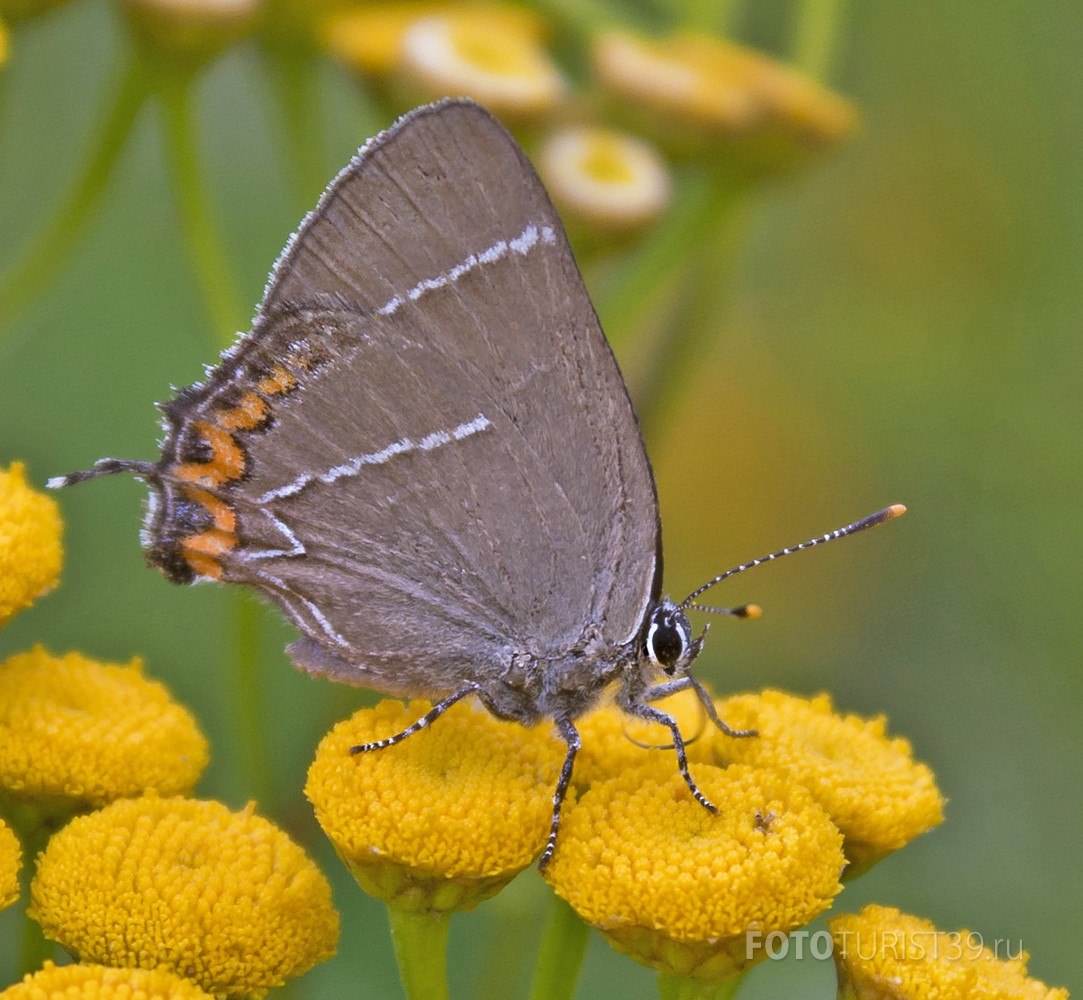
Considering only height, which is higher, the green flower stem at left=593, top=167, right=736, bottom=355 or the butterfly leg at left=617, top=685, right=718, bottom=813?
the green flower stem at left=593, top=167, right=736, bottom=355

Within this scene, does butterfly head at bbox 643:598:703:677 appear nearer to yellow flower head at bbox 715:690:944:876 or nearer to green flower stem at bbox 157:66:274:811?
yellow flower head at bbox 715:690:944:876

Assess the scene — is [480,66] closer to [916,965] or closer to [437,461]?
[437,461]

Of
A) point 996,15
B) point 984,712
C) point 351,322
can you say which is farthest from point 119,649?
point 996,15

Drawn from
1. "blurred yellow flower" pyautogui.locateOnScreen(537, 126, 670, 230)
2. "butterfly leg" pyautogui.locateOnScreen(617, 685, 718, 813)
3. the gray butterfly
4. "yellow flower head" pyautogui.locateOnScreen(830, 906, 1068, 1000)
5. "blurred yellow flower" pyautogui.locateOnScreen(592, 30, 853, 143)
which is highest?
"blurred yellow flower" pyautogui.locateOnScreen(592, 30, 853, 143)

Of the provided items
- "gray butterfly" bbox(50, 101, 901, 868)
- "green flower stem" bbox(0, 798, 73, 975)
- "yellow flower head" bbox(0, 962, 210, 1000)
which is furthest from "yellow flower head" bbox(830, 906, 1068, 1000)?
"green flower stem" bbox(0, 798, 73, 975)

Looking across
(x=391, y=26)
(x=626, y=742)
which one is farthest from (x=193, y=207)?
(x=626, y=742)

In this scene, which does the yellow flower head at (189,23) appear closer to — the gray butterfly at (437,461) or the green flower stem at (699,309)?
the gray butterfly at (437,461)
